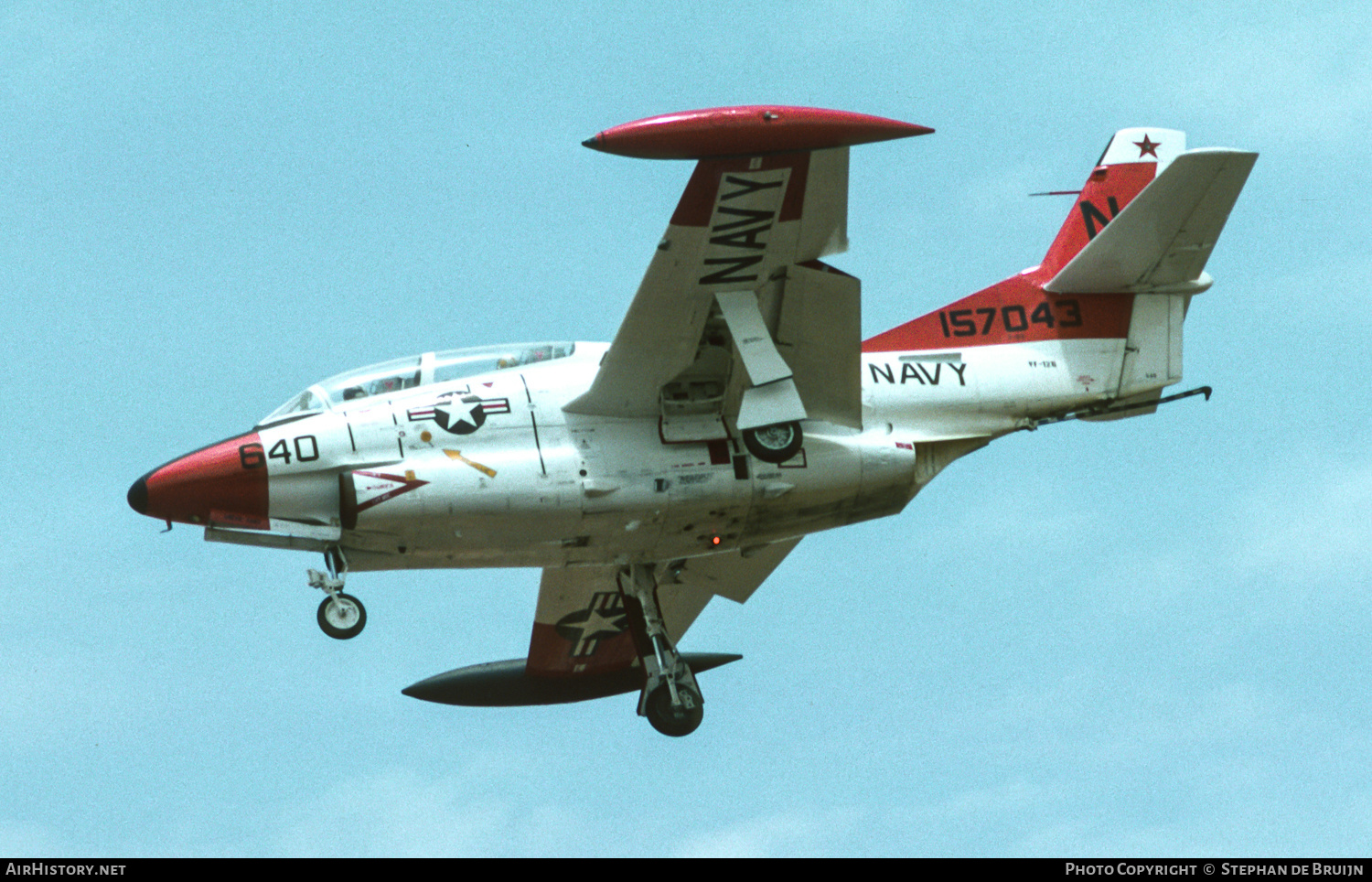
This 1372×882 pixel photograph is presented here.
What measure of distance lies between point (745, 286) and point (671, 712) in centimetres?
578

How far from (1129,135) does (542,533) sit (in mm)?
9556

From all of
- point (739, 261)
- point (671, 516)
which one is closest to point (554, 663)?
point (671, 516)

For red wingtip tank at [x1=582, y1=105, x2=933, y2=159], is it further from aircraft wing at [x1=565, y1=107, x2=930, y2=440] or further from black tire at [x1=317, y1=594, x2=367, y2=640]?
black tire at [x1=317, y1=594, x2=367, y2=640]

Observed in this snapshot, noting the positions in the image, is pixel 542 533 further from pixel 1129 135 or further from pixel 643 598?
pixel 1129 135

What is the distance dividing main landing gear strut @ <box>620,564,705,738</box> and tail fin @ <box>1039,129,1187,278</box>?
663 centimetres

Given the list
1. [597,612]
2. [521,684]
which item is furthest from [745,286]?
[521,684]

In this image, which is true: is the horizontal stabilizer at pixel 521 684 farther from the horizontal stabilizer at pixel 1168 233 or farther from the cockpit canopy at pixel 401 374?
→ the horizontal stabilizer at pixel 1168 233

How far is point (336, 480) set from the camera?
2277 cm

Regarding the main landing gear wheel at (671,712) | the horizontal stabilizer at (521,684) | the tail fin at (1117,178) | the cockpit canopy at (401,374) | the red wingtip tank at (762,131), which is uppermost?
the tail fin at (1117,178)

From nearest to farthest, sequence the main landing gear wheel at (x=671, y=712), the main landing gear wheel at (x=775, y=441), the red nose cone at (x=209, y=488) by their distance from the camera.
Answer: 1. the red nose cone at (x=209, y=488)
2. the main landing gear wheel at (x=775, y=441)
3. the main landing gear wheel at (x=671, y=712)

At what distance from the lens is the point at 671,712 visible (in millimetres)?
25188

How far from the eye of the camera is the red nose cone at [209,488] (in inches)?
890

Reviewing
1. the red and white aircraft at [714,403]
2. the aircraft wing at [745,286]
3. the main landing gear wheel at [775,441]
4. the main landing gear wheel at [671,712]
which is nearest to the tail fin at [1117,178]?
the red and white aircraft at [714,403]

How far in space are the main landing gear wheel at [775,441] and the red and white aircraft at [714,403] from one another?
0.02 metres
